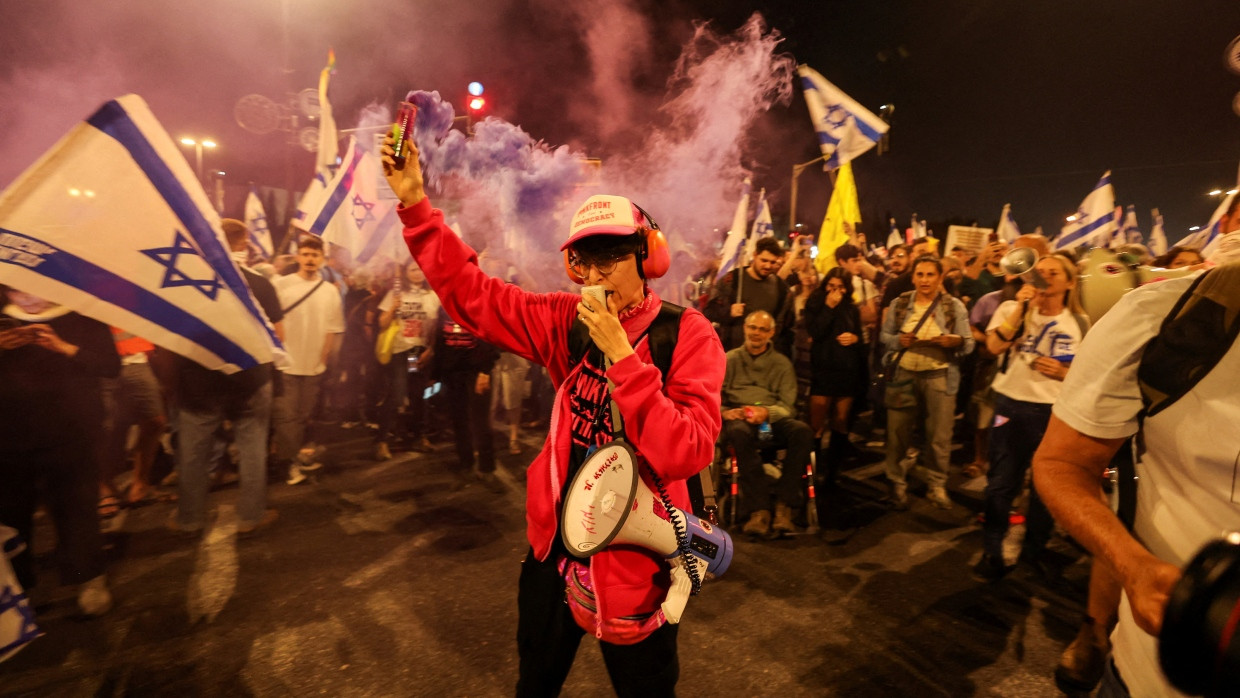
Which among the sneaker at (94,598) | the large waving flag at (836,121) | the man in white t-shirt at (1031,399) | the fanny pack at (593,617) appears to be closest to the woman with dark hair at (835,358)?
the man in white t-shirt at (1031,399)

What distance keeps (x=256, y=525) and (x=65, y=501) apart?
1374mm

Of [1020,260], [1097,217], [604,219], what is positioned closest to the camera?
[604,219]

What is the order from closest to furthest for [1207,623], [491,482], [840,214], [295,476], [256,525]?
[1207,623] < [256,525] < [295,476] < [491,482] < [840,214]

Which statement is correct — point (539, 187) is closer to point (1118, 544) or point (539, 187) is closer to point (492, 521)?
point (492, 521)

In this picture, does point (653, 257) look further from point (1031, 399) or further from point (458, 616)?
point (1031, 399)

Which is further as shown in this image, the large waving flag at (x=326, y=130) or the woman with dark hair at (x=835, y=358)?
the large waving flag at (x=326, y=130)

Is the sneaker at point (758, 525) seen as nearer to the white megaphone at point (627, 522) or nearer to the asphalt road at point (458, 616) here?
the asphalt road at point (458, 616)

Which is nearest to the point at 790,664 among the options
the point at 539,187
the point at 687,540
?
the point at 687,540

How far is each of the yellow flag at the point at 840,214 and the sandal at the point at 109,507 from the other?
897 centimetres

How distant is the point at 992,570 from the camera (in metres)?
4.48

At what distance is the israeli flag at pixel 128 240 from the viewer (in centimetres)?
291

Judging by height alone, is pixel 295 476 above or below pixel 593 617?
below

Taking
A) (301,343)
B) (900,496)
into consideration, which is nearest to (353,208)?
(301,343)

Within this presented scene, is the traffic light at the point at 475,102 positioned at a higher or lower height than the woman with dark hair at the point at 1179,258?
higher
